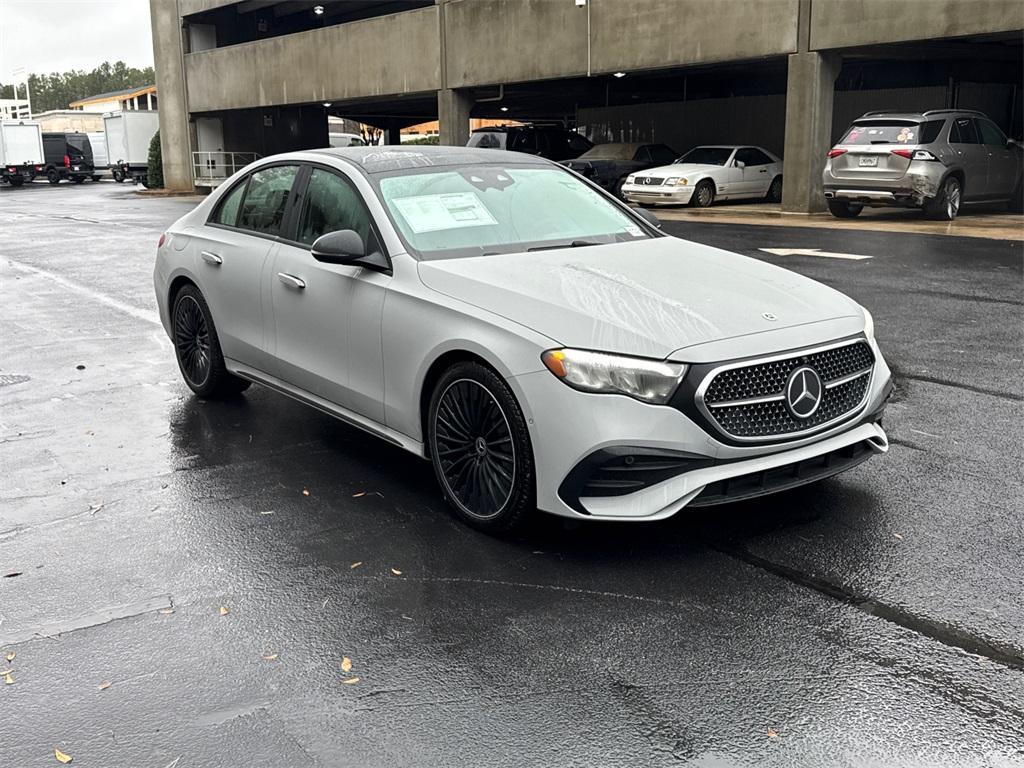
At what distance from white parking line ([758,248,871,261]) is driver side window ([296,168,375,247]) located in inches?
362

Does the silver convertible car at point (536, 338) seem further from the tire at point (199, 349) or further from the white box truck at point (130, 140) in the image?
the white box truck at point (130, 140)

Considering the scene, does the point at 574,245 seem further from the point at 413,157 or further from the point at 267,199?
the point at 267,199

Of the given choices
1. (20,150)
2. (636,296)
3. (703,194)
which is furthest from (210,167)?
(636,296)

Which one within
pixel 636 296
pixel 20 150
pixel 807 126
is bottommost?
pixel 636 296

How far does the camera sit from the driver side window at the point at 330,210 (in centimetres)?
539

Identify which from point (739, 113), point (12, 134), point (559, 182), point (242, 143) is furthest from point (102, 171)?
point (559, 182)

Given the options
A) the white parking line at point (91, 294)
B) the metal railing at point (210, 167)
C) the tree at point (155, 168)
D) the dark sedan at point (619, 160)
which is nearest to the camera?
the white parking line at point (91, 294)

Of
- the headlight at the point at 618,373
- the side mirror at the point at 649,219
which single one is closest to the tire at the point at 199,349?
the side mirror at the point at 649,219

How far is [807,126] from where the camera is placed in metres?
20.8

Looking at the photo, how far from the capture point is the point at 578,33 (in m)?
24.5

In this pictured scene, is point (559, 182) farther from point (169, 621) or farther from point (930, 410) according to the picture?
point (169, 621)

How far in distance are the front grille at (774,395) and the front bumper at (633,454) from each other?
75 mm

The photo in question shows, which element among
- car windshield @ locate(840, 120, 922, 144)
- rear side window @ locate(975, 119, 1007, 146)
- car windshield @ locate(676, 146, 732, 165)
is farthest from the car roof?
car windshield @ locate(676, 146, 732, 165)

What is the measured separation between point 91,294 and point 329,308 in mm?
7792
